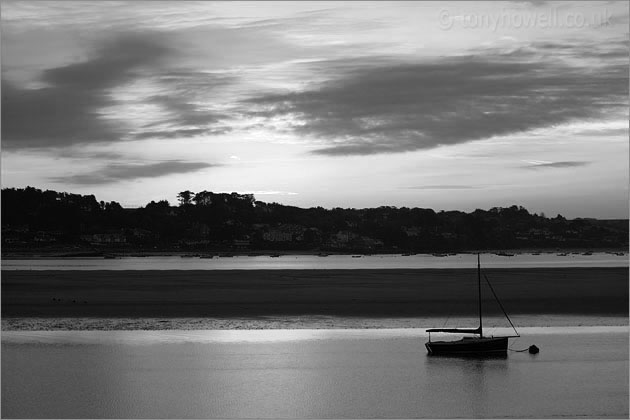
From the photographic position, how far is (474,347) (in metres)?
29.2

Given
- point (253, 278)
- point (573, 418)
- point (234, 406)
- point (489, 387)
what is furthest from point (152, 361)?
point (253, 278)

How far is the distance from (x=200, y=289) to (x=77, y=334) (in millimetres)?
20439

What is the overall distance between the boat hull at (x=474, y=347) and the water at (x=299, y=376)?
47cm

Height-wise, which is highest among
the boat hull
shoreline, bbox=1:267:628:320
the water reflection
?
shoreline, bbox=1:267:628:320

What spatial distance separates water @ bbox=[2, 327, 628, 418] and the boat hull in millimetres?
466

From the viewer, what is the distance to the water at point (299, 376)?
21797mm

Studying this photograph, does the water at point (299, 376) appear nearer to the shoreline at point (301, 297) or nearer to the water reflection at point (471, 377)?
the water reflection at point (471, 377)

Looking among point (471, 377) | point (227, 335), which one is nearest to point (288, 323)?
point (227, 335)

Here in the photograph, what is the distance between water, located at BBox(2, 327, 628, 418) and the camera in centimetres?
2180

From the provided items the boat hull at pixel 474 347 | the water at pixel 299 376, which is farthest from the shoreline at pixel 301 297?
the boat hull at pixel 474 347

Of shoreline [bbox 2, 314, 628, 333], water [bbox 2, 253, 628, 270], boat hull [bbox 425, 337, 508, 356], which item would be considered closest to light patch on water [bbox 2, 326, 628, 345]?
shoreline [bbox 2, 314, 628, 333]

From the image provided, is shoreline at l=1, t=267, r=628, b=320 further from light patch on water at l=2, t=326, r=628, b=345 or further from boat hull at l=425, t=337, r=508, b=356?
boat hull at l=425, t=337, r=508, b=356

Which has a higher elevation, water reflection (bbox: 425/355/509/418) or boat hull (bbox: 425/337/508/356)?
boat hull (bbox: 425/337/508/356)

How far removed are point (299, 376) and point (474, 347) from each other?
719 centimetres
